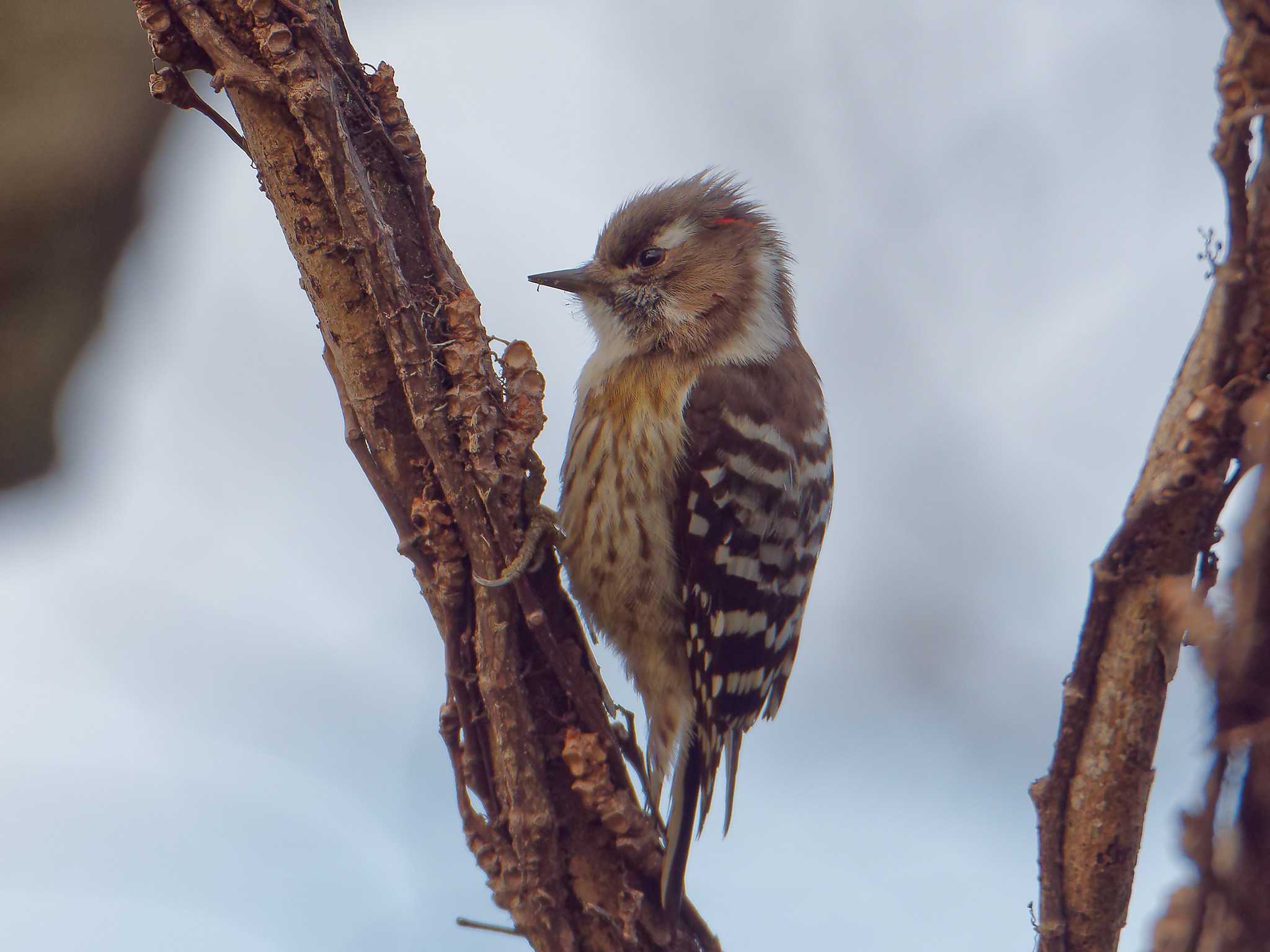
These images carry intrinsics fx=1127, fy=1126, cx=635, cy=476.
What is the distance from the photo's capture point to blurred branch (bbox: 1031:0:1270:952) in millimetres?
1166

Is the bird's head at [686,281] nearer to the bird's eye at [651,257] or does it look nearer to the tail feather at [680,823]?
the bird's eye at [651,257]

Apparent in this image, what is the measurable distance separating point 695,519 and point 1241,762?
2.02m

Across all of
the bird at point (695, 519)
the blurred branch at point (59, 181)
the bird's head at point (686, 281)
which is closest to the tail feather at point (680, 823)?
the bird at point (695, 519)

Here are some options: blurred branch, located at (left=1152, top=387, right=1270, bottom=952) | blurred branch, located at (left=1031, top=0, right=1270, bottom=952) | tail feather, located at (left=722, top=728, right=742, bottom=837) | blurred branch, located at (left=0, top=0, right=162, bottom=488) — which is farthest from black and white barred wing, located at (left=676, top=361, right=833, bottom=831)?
blurred branch, located at (left=0, top=0, right=162, bottom=488)

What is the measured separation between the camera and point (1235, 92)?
113 centimetres

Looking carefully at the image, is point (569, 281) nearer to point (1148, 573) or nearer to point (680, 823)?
point (680, 823)

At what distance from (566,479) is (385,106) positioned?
1.20 m

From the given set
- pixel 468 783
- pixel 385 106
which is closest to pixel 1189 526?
pixel 468 783

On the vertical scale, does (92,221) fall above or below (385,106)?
above

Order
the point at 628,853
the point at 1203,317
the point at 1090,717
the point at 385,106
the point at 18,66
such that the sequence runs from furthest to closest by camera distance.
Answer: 1. the point at 18,66
2. the point at 385,106
3. the point at 628,853
4. the point at 1090,717
5. the point at 1203,317

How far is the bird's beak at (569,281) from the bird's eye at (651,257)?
0.15m

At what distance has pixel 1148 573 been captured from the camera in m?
1.34

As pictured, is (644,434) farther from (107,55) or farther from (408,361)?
(107,55)

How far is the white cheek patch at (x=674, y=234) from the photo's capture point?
348 centimetres
